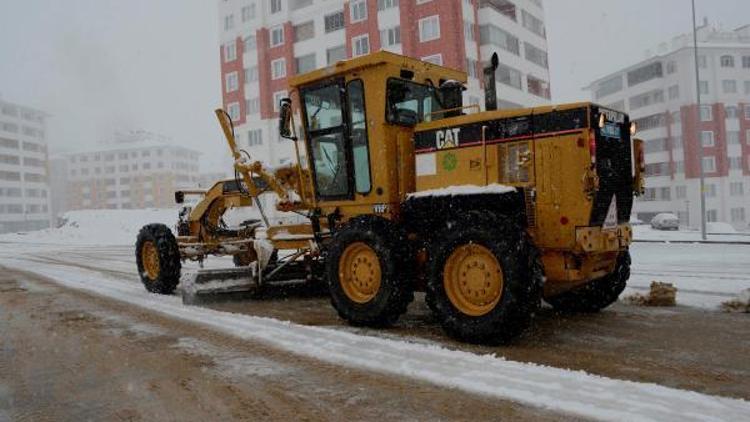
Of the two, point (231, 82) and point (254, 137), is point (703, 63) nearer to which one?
point (254, 137)

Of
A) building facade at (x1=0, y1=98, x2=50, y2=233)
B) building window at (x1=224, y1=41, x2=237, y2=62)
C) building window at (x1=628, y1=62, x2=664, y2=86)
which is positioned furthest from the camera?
building facade at (x1=0, y1=98, x2=50, y2=233)

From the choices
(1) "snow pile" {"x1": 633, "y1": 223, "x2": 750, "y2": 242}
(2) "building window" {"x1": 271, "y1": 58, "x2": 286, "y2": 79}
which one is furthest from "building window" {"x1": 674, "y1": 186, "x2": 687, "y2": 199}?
Result: (2) "building window" {"x1": 271, "y1": 58, "x2": 286, "y2": 79}

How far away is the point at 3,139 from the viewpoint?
90.6 m

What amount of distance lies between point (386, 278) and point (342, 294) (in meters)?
0.72

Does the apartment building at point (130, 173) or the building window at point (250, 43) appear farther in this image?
the apartment building at point (130, 173)

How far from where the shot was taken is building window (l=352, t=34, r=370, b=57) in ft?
121

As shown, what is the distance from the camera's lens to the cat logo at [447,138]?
605 cm

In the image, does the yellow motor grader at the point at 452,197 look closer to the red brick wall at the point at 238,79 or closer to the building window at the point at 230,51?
the red brick wall at the point at 238,79

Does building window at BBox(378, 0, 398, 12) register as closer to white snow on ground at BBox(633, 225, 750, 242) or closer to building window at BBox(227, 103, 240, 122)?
building window at BBox(227, 103, 240, 122)

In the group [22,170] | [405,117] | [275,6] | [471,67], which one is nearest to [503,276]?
[405,117]

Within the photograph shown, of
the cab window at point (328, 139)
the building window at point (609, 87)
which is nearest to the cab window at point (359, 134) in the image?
the cab window at point (328, 139)

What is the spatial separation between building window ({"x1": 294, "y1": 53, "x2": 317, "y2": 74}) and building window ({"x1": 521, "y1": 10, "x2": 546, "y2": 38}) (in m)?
15.3

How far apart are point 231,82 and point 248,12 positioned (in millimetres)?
5540

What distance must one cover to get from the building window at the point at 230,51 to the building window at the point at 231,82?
4.16ft
